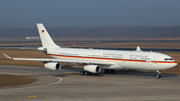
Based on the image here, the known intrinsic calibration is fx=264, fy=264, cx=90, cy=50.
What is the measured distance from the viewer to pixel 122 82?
39344mm

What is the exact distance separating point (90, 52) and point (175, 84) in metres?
17.5

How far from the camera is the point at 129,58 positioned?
44625mm

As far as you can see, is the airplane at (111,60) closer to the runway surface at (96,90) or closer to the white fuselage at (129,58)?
the white fuselage at (129,58)

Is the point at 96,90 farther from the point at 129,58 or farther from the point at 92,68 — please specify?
the point at 129,58

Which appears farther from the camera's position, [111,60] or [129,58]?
[111,60]

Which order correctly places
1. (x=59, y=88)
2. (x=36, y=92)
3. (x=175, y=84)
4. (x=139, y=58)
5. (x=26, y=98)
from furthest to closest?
1. (x=139, y=58)
2. (x=175, y=84)
3. (x=59, y=88)
4. (x=36, y=92)
5. (x=26, y=98)

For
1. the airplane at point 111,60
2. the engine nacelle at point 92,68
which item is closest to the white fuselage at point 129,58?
the airplane at point 111,60

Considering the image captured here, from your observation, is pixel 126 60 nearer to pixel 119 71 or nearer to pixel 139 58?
pixel 139 58

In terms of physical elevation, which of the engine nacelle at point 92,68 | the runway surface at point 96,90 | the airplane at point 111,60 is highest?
the airplane at point 111,60

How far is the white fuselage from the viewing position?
139ft

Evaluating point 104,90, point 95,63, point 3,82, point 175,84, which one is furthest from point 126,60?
point 3,82

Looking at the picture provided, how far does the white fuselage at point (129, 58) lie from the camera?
42.3 metres

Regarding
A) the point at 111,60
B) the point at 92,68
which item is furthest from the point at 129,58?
the point at 92,68

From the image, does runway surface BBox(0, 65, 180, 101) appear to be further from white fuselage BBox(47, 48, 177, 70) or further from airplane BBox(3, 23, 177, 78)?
airplane BBox(3, 23, 177, 78)
